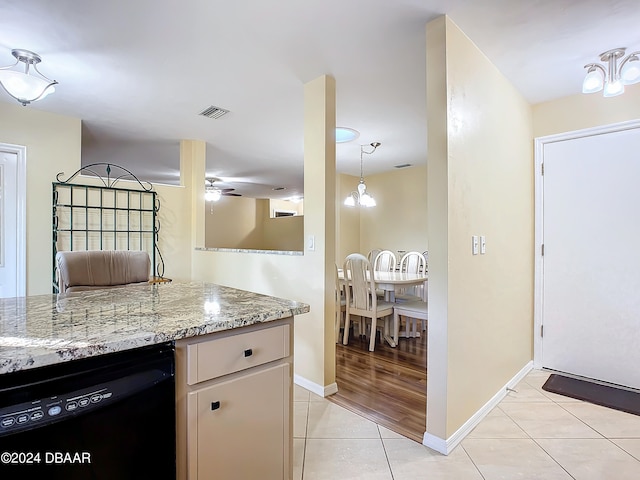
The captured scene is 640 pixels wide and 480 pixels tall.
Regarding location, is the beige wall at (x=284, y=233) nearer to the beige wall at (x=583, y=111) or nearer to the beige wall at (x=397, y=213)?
the beige wall at (x=397, y=213)

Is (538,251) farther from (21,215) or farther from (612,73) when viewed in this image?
(21,215)

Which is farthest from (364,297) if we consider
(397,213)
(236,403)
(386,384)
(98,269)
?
(397,213)

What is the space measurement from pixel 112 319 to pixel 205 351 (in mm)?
327

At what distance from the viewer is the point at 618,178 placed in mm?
2533

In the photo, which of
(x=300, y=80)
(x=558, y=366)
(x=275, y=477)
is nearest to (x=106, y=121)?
(x=300, y=80)

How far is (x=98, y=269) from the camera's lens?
2.24 metres

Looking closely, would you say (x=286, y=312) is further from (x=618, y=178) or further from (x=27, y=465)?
(x=618, y=178)

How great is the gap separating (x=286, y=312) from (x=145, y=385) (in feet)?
1.62

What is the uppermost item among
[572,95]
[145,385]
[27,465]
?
[572,95]

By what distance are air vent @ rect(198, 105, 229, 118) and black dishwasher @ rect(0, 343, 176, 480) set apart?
2.66 metres

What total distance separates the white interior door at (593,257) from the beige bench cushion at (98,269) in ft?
10.5

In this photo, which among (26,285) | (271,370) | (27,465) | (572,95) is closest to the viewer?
(27,465)

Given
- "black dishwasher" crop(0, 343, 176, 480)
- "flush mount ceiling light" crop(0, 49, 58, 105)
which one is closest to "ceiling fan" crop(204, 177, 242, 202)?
"flush mount ceiling light" crop(0, 49, 58, 105)

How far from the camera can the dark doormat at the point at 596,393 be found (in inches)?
89.7
